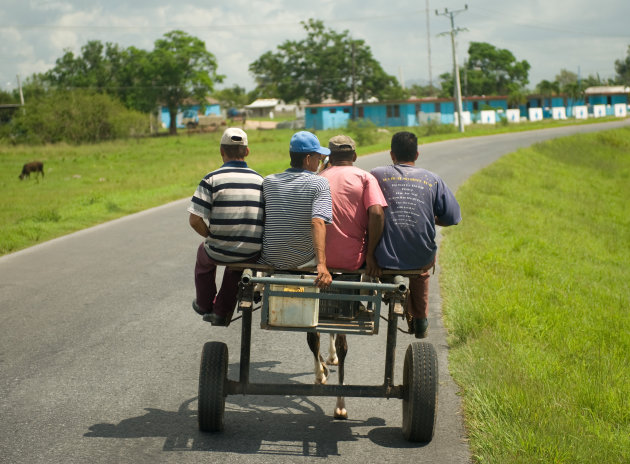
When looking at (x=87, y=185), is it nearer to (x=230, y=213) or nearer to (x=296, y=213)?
(x=230, y=213)

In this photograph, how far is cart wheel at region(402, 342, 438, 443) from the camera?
466 cm

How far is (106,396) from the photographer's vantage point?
5664 millimetres

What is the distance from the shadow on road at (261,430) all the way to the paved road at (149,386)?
0.01 metres

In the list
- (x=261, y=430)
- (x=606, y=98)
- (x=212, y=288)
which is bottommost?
(x=261, y=430)

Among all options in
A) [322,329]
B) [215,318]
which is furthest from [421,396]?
[215,318]

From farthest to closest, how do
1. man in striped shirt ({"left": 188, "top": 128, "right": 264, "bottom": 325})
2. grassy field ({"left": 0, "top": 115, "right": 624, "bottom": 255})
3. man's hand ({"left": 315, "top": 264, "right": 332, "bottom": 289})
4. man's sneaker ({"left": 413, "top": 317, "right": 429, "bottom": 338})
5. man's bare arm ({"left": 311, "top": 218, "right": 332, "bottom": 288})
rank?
1. grassy field ({"left": 0, "top": 115, "right": 624, "bottom": 255})
2. man's sneaker ({"left": 413, "top": 317, "right": 429, "bottom": 338})
3. man in striped shirt ({"left": 188, "top": 128, "right": 264, "bottom": 325})
4. man's bare arm ({"left": 311, "top": 218, "right": 332, "bottom": 288})
5. man's hand ({"left": 315, "top": 264, "right": 332, "bottom": 289})

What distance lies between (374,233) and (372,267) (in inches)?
9.8

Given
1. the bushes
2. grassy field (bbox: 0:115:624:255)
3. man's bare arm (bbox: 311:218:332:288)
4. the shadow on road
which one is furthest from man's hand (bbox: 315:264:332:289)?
the bushes

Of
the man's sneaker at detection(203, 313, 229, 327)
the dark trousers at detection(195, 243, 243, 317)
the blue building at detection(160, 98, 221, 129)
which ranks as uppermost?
the blue building at detection(160, 98, 221, 129)

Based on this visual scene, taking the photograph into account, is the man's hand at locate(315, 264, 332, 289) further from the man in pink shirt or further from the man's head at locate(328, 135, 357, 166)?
the man's head at locate(328, 135, 357, 166)

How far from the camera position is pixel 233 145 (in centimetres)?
501

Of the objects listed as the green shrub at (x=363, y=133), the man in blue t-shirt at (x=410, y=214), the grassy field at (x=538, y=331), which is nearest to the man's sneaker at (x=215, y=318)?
the man in blue t-shirt at (x=410, y=214)

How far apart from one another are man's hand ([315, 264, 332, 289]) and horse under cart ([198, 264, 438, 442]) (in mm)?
36

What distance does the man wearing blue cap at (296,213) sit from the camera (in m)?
4.70
